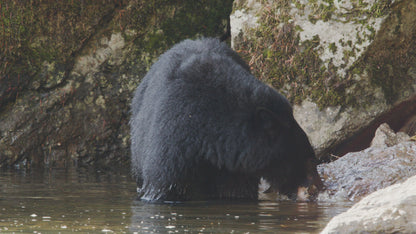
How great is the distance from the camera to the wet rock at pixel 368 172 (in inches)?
232

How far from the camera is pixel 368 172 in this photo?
6105 mm

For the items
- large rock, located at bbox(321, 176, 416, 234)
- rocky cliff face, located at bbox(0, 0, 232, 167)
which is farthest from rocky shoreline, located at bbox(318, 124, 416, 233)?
rocky cliff face, located at bbox(0, 0, 232, 167)

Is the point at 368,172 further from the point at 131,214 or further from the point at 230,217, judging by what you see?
the point at 131,214

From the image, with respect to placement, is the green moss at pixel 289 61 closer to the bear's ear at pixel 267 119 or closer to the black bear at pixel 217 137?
the black bear at pixel 217 137

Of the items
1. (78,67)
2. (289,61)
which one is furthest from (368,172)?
(78,67)

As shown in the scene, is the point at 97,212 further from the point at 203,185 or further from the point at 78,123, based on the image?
the point at 78,123

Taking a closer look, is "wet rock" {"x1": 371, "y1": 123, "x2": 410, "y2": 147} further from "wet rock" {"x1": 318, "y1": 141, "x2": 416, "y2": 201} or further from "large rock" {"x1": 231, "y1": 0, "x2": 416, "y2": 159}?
"wet rock" {"x1": 318, "y1": 141, "x2": 416, "y2": 201}

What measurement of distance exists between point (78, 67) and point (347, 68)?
4814mm

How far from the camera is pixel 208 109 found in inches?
213

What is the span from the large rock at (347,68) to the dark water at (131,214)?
233 cm

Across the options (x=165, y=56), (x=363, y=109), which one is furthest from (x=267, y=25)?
(x=165, y=56)

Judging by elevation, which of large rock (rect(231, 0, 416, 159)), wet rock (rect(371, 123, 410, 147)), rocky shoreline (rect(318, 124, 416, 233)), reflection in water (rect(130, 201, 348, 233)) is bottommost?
reflection in water (rect(130, 201, 348, 233))

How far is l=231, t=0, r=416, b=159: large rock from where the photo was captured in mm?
7680

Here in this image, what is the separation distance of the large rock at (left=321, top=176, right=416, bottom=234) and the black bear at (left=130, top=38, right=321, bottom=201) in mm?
2019
